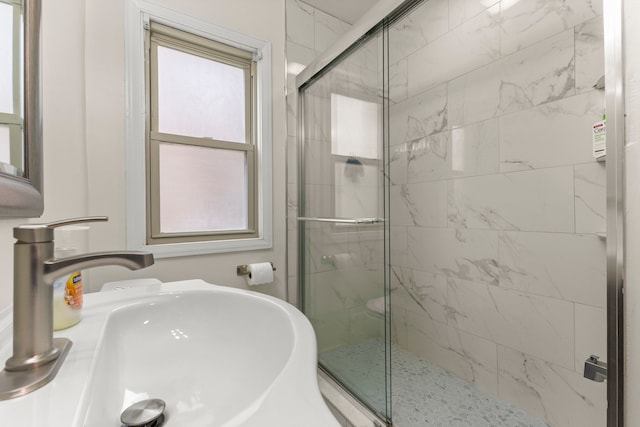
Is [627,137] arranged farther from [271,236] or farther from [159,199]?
[159,199]

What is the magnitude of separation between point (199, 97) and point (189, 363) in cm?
115

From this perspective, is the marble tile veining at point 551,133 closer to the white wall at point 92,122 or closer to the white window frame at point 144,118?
the white window frame at point 144,118

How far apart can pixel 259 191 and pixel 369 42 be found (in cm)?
80

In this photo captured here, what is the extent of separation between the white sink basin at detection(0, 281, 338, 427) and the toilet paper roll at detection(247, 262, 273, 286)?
449mm

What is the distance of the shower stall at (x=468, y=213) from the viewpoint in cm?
114

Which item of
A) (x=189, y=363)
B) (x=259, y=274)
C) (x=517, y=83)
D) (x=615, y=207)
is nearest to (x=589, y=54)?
(x=517, y=83)

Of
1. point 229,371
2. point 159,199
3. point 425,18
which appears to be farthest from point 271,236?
point 425,18

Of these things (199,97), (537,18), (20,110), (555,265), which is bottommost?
(555,265)

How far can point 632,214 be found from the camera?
574 millimetres

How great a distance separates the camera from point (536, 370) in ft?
4.19

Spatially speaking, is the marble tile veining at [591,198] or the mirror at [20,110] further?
the marble tile veining at [591,198]

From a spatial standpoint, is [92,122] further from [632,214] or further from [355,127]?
[632,214]

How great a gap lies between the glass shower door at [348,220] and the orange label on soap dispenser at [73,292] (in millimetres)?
914

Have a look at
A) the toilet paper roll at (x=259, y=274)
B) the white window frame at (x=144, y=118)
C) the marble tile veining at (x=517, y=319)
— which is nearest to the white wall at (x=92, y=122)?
the white window frame at (x=144, y=118)
